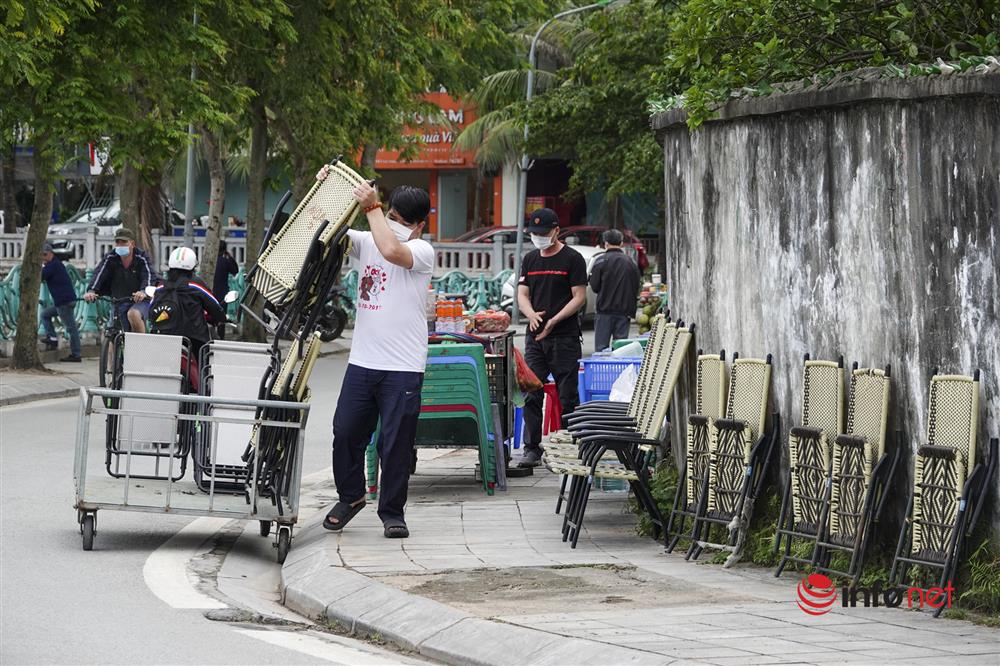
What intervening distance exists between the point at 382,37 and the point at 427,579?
19.0 meters

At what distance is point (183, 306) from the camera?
1384cm

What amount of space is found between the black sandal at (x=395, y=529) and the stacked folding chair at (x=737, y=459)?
5.55 feet

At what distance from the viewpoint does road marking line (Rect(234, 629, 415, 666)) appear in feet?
21.7

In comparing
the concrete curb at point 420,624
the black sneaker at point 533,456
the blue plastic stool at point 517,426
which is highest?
the blue plastic stool at point 517,426

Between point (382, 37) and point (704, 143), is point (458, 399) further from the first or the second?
point (382, 37)

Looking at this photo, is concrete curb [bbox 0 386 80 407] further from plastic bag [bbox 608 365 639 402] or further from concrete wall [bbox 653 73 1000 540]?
concrete wall [bbox 653 73 1000 540]

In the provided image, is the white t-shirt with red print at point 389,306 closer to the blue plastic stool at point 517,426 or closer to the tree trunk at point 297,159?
the blue plastic stool at point 517,426

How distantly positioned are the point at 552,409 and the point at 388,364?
168 inches

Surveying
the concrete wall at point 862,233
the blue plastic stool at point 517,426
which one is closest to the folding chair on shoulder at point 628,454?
the concrete wall at point 862,233

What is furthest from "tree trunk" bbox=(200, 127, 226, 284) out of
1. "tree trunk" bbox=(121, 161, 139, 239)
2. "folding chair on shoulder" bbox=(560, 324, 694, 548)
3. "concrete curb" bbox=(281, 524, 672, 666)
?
"concrete curb" bbox=(281, 524, 672, 666)

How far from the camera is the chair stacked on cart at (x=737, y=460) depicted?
8.46 metres

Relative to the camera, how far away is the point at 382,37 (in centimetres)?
2573

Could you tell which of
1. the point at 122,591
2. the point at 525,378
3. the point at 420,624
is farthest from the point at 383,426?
the point at 525,378

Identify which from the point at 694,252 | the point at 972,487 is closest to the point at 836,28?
the point at 694,252
